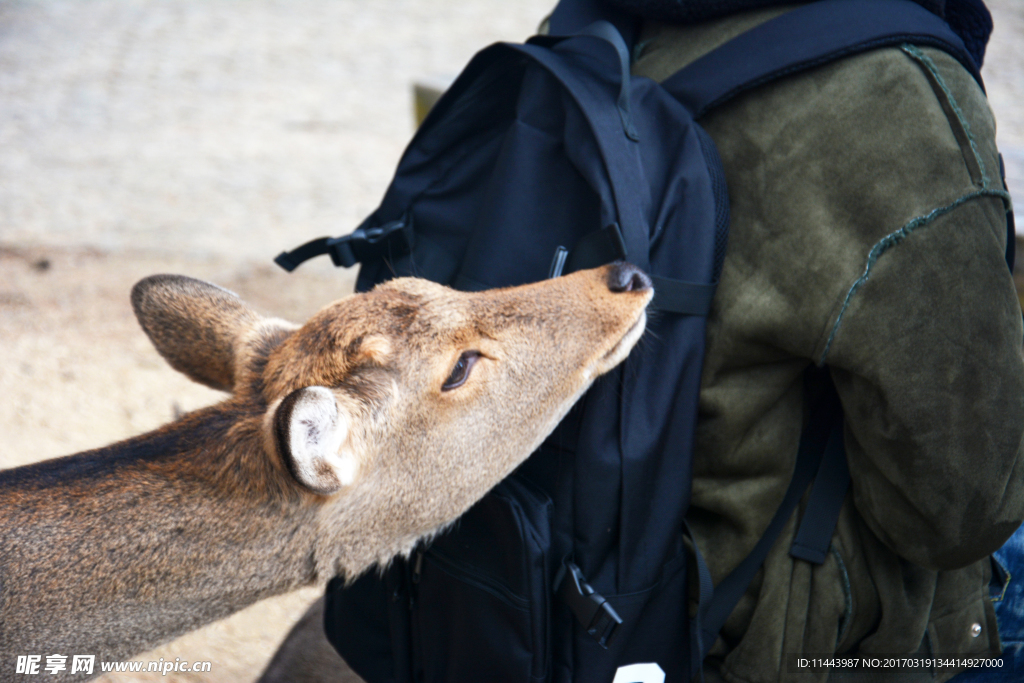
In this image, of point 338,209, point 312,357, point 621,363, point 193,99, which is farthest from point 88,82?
point 621,363

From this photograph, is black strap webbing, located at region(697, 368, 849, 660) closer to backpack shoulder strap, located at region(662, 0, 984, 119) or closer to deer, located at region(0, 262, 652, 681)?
deer, located at region(0, 262, 652, 681)

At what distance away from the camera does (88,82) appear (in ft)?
30.5

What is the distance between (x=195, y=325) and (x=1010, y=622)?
329cm

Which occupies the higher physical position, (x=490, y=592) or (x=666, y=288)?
(x=666, y=288)

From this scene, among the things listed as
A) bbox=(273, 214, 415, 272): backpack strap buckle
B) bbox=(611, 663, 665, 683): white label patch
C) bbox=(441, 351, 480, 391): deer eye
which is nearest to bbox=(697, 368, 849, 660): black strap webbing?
bbox=(611, 663, 665, 683): white label patch

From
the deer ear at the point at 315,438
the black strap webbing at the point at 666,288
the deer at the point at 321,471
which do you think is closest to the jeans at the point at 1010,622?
the black strap webbing at the point at 666,288

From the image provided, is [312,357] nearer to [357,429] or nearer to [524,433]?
[357,429]

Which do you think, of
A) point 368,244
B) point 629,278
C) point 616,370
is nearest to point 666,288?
point 629,278

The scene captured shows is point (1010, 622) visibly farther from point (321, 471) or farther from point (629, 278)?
point (321, 471)

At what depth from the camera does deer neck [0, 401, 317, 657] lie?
95.5 inches

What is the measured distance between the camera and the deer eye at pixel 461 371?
266cm

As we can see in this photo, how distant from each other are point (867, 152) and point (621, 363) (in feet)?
3.24

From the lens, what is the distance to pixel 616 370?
267 centimetres

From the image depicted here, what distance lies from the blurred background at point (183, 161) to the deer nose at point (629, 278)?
266cm
